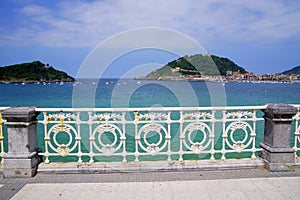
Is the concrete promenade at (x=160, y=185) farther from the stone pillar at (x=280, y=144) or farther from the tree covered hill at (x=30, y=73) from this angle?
the tree covered hill at (x=30, y=73)

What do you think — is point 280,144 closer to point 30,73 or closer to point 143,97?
point 143,97

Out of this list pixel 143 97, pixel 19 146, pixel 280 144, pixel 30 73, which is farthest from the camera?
pixel 30 73

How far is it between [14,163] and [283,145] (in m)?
4.73

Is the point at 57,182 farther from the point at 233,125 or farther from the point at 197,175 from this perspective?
the point at 233,125

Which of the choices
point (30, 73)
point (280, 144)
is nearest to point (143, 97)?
point (280, 144)

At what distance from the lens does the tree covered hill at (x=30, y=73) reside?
372 feet

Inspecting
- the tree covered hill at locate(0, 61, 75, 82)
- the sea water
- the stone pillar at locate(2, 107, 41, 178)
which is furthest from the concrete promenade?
the tree covered hill at locate(0, 61, 75, 82)

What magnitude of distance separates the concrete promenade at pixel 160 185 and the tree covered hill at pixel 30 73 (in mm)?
118795

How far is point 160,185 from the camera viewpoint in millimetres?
4012

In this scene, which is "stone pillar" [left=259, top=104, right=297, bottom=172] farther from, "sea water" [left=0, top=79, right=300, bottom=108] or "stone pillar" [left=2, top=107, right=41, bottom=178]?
"sea water" [left=0, top=79, right=300, bottom=108]

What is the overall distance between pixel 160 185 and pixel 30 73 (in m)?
133

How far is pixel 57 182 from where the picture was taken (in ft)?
13.8

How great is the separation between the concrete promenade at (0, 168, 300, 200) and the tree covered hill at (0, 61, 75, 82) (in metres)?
119

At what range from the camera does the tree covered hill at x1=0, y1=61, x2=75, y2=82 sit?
113m
